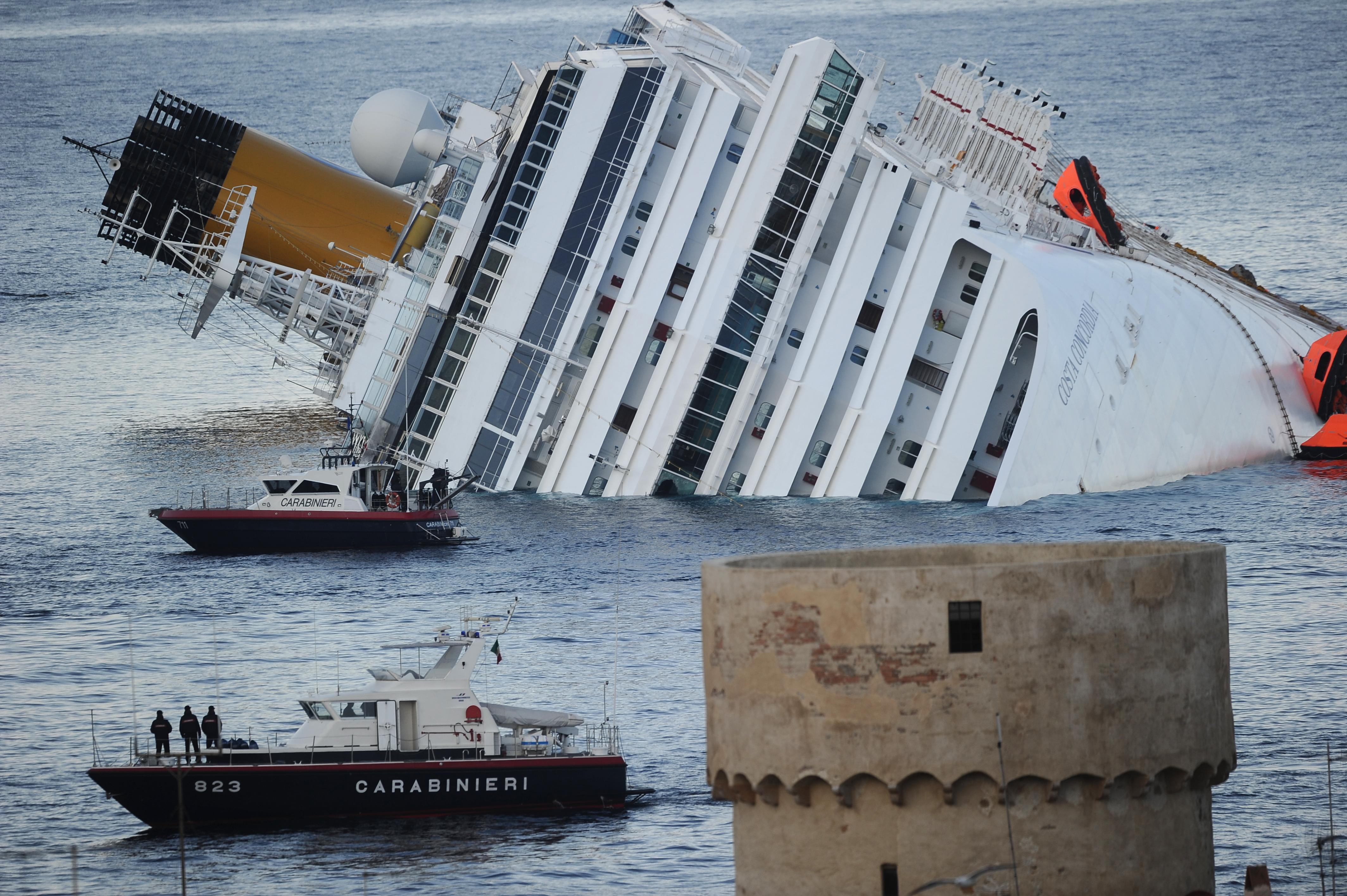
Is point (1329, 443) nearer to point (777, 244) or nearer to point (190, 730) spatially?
point (777, 244)

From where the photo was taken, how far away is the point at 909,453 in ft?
196

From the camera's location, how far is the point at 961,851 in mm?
18766

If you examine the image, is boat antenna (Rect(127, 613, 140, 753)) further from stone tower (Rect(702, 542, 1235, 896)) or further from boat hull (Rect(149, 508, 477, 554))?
stone tower (Rect(702, 542, 1235, 896))

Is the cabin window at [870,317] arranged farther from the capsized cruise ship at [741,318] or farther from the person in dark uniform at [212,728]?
the person in dark uniform at [212,728]

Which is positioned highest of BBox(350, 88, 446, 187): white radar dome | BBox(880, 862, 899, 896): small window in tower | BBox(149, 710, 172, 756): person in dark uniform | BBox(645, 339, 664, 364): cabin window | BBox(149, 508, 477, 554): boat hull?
BBox(350, 88, 446, 187): white radar dome

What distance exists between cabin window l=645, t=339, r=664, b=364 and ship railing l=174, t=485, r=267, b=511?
11852 mm

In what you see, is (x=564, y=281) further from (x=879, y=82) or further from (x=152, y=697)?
(x=152, y=697)

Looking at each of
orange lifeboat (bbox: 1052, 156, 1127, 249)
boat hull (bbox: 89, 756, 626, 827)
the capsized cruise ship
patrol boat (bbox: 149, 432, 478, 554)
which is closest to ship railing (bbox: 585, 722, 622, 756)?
boat hull (bbox: 89, 756, 626, 827)

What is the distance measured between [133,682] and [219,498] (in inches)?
755

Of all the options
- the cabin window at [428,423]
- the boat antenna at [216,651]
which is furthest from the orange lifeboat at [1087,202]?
the boat antenna at [216,651]

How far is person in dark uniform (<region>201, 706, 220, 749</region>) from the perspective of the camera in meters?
39.6

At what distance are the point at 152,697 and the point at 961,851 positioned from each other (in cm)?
3138

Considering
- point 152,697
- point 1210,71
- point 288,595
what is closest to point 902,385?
point 288,595

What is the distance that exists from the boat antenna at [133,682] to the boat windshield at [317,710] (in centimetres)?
309
